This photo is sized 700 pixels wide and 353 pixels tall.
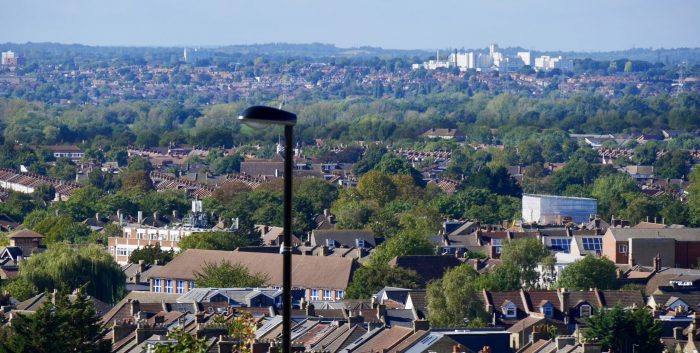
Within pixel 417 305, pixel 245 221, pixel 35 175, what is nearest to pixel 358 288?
pixel 417 305

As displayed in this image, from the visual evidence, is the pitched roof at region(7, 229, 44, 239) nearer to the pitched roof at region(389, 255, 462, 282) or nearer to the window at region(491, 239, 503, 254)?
the window at region(491, 239, 503, 254)

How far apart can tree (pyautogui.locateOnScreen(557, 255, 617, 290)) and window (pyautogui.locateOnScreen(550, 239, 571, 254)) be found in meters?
12.3

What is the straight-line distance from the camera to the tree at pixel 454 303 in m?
40.4

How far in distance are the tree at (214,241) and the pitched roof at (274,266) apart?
2.81m

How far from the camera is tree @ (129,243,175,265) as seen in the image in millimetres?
57750

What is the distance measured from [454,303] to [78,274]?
11.8 meters

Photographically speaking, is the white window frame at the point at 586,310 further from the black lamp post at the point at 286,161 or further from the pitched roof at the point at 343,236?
the black lamp post at the point at 286,161

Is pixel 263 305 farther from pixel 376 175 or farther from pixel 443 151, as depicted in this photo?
pixel 443 151

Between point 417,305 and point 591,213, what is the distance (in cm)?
3726

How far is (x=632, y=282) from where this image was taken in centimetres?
4900

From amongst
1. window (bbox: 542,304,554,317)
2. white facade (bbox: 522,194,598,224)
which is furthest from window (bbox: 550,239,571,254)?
window (bbox: 542,304,554,317)

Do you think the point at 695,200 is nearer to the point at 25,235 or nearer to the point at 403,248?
the point at 25,235

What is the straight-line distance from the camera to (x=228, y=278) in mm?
48750

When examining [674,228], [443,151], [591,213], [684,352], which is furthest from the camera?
[443,151]
